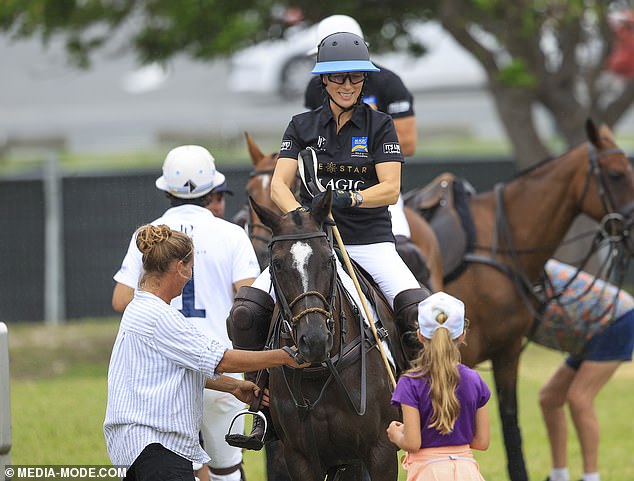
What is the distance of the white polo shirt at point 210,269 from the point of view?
256 inches

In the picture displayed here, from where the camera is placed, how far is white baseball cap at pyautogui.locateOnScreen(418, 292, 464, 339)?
4832 millimetres

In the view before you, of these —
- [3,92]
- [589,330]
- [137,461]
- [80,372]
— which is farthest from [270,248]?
[3,92]

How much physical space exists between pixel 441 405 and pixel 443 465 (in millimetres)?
254

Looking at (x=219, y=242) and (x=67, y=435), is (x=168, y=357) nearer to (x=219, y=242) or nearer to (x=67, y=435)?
(x=219, y=242)

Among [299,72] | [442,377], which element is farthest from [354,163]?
[299,72]

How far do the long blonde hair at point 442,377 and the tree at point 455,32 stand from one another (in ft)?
28.5

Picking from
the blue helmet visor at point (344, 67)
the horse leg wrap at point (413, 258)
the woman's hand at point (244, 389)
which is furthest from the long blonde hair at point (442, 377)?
the horse leg wrap at point (413, 258)

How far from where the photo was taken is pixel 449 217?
9.34 meters

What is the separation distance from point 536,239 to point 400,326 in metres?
3.21

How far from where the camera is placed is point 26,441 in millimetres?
10219

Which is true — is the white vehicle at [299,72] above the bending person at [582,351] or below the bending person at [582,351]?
above

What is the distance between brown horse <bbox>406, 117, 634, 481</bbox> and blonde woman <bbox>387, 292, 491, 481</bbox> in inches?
148

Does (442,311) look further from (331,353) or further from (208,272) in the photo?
(208,272)

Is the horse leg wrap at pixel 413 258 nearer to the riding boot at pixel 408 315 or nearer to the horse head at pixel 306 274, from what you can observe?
the riding boot at pixel 408 315
